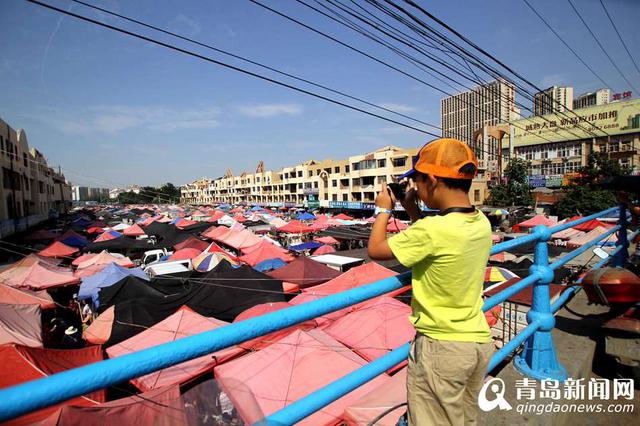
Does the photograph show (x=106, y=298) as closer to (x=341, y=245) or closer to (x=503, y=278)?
(x=503, y=278)

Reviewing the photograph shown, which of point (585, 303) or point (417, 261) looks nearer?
point (417, 261)

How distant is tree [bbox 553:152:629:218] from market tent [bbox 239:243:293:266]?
26.0 metres

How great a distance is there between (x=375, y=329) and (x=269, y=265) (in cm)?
977

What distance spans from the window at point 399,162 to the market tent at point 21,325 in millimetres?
40218

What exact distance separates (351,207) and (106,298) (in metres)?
42.5

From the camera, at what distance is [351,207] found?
2028 inches

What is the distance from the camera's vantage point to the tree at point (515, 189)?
37.3 m

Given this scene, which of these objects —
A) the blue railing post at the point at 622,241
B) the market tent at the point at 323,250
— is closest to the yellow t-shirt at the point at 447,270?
the blue railing post at the point at 622,241

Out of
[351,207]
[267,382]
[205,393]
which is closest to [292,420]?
[205,393]

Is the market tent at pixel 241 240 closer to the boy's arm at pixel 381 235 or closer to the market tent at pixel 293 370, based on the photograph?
the market tent at pixel 293 370

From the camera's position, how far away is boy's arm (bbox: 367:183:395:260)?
1.39 m

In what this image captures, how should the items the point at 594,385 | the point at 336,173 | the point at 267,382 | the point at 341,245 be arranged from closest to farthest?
the point at 594,385 < the point at 267,382 < the point at 341,245 < the point at 336,173

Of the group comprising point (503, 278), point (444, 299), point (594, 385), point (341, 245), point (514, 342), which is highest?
point (444, 299)

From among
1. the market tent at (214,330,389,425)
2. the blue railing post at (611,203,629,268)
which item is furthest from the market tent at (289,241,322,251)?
the blue railing post at (611,203,629,268)
